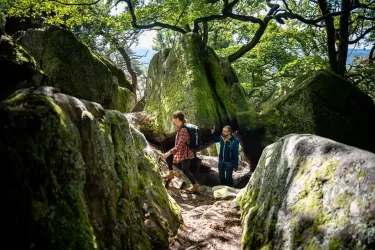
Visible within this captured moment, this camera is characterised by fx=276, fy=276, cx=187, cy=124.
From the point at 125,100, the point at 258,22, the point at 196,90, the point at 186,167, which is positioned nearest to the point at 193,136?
the point at 186,167

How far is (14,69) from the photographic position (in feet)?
13.0

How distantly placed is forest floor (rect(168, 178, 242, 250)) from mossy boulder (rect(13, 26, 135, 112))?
447 centimetres

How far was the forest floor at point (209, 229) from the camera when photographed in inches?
192

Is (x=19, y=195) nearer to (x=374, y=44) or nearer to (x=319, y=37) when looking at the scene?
(x=374, y=44)

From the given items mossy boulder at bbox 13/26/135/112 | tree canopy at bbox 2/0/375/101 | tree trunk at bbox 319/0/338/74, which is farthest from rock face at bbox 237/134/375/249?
tree trunk at bbox 319/0/338/74

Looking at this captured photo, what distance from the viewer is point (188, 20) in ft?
48.0

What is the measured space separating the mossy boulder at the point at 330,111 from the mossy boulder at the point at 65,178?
9315 mm

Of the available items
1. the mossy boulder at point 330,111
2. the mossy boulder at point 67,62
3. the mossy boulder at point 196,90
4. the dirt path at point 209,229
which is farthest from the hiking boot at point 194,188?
the mossy boulder at point 330,111

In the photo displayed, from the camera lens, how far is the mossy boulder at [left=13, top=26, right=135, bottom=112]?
816 centimetres

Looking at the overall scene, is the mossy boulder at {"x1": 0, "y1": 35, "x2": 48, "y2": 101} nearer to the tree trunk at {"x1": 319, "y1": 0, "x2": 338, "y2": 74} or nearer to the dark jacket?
the dark jacket

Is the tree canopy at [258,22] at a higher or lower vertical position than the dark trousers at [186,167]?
higher

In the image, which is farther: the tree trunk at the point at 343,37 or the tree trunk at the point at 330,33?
the tree trunk at the point at 343,37

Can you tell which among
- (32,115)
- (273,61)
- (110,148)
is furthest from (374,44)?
(32,115)

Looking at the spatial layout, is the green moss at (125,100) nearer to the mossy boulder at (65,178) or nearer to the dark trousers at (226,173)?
the dark trousers at (226,173)
